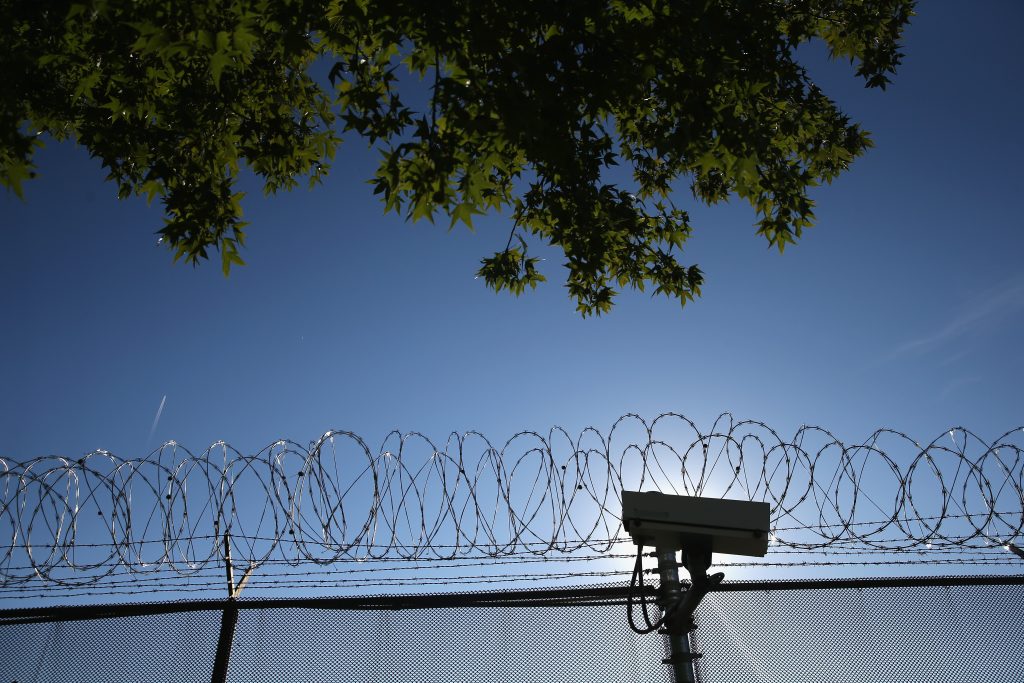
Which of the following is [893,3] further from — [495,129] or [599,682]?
[599,682]

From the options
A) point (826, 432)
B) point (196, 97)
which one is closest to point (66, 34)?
point (196, 97)

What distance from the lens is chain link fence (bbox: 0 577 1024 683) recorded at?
11.1ft

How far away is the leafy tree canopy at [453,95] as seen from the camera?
3.83m

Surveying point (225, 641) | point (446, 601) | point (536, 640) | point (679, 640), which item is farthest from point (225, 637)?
point (679, 640)

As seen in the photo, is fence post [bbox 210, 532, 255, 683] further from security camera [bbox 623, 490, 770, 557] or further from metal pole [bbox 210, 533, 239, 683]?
security camera [bbox 623, 490, 770, 557]

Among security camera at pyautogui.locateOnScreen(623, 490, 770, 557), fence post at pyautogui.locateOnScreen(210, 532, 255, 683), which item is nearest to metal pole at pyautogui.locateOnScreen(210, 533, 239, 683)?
fence post at pyautogui.locateOnScreen(210, 532, 255, 683)

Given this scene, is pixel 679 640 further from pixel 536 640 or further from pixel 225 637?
pixel 225 637

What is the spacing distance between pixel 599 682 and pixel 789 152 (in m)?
4.73

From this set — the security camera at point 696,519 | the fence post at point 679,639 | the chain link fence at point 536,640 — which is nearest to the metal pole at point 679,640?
the fence post at point 679,639

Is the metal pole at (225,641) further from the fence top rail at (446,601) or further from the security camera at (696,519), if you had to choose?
the security camera at (696,519)

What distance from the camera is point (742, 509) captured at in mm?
2979

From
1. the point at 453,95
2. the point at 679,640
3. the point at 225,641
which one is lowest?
the point at 679,640

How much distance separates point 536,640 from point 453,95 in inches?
121

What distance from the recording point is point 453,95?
151 inches
